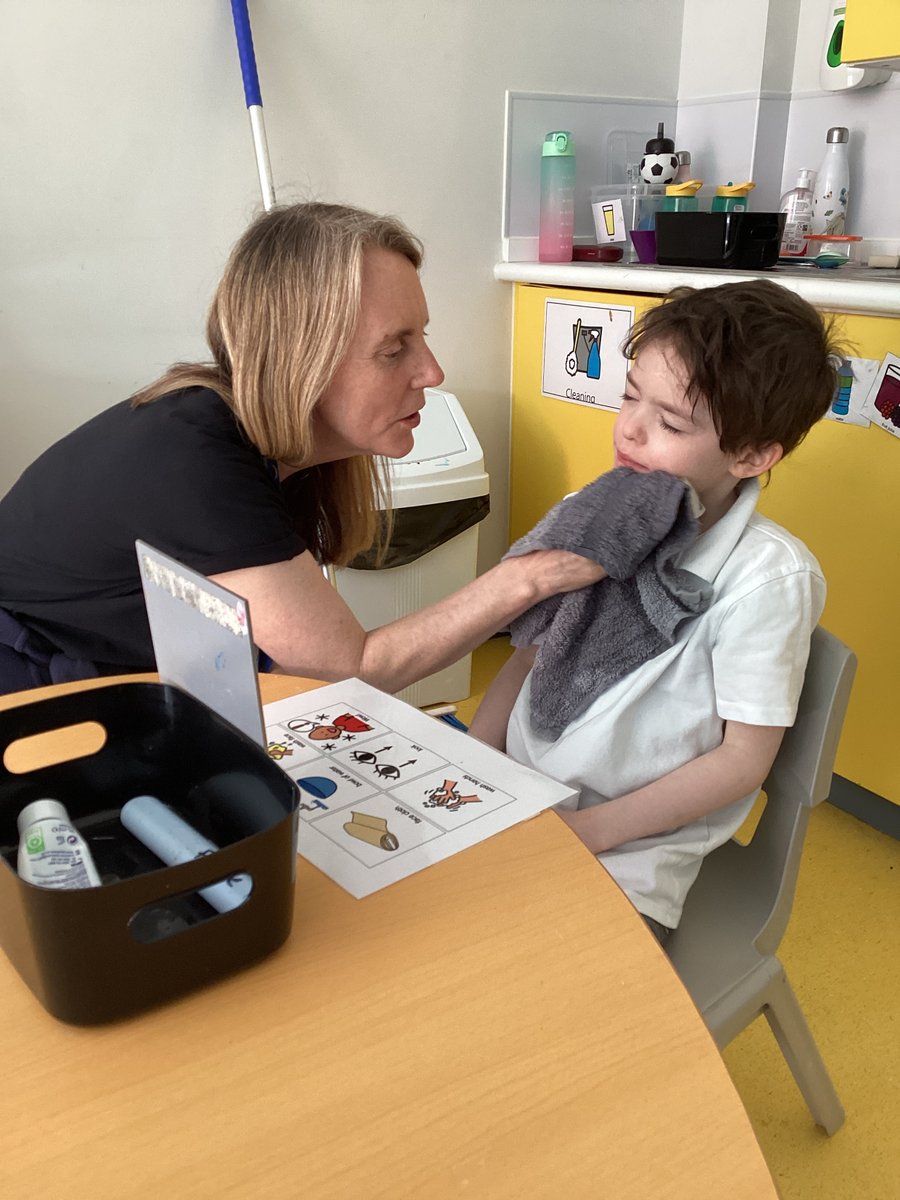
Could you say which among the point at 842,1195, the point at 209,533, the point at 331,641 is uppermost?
the point at 209,533

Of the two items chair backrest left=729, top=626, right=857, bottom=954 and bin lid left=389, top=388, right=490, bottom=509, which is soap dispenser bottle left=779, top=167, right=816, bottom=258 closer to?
bin lid left=389, top=388, right=490, bottom=509

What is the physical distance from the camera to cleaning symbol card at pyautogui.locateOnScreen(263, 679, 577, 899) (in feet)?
2.42

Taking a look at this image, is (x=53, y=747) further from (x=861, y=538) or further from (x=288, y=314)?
(x=861, y=538)

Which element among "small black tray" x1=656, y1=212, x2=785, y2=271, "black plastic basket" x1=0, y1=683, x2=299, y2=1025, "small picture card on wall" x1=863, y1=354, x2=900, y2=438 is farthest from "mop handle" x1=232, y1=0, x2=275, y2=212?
"black plastic basket" x1=0, y1=683, x2=299, y2=1025

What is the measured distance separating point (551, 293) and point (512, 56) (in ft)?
1.89

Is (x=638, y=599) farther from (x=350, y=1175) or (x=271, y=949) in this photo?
(x=350, y=1175)

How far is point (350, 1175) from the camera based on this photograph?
0.48 metres

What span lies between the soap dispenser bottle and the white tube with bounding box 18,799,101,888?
7.06 ft

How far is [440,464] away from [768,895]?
1.38 m

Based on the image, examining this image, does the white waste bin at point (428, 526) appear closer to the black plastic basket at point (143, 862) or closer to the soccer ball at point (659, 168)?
the soccer ball at point (659, 168)

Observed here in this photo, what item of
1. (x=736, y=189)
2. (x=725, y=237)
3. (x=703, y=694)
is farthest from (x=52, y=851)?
(x=736, y=189)

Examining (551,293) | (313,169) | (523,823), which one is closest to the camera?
(523,823)

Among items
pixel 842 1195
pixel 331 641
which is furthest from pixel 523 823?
pixel 842 1195

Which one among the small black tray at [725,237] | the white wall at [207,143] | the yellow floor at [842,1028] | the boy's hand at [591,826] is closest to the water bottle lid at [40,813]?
the boy's hand at [591,826]
